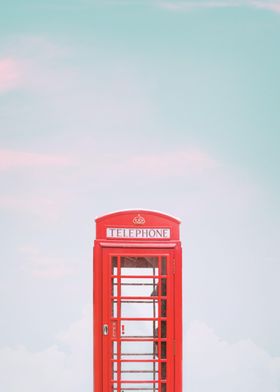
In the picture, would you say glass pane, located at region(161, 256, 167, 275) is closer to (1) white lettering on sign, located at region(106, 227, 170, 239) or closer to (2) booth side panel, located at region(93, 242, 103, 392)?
(1) white lettering on sign, located at region(106, 227, 170, 239)

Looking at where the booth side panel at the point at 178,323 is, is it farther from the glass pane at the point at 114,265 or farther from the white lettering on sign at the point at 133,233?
the glass pane at the point at 114,265

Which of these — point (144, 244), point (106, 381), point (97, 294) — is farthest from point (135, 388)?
point (144, 244)

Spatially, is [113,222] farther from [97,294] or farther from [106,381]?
[106,381]

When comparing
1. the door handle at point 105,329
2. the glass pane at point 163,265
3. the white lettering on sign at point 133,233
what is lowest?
the door handle at point 105,329

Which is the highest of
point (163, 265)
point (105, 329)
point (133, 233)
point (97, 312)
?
point (133, 233)

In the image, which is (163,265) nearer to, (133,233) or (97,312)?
(133,233)

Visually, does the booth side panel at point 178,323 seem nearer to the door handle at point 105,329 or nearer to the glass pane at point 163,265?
the glass pane at point 163,265

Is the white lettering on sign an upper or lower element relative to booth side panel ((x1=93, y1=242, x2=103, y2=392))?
upper

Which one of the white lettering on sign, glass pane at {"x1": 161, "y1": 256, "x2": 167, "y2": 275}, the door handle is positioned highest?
the white lettering on sign

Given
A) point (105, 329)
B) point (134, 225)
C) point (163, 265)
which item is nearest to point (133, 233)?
point (134, 225)

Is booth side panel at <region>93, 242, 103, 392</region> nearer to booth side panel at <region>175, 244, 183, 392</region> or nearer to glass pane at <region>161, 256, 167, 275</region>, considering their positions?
glass pane at <region>161, 256, 167, 275</region>

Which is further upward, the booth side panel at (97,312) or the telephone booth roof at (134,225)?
the telephone booth roof at (134,225)

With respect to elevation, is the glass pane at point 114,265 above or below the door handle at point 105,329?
above

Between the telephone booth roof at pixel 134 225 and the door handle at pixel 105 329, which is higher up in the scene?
the telephone booth roof at pixel 134 225
